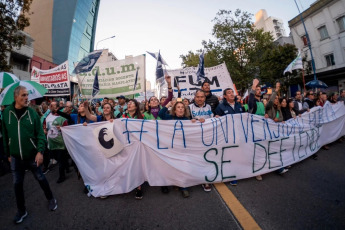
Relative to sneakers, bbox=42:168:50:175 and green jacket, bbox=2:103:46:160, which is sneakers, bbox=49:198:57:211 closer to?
green jacket, bbox=2:103:46:160

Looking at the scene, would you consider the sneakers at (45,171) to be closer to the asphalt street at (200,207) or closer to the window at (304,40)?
the asphalt street at (200,207)

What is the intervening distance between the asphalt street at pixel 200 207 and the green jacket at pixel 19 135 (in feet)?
2.96

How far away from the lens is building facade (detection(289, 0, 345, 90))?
16.4m

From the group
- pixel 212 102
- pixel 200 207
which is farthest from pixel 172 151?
pixel 212 102

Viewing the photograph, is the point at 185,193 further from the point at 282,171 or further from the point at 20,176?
the point at 20,176

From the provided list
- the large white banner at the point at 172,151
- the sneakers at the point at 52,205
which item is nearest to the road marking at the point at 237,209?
the large white banner at the point at 172,151

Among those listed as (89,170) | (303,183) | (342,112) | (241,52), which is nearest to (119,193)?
(89,170)

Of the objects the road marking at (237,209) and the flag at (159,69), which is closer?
the road marking at (237,209)

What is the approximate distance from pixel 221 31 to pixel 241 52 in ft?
8.78

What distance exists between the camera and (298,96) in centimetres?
692

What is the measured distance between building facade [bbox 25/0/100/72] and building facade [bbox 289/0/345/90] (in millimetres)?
38284

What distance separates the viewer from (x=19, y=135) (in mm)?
2453

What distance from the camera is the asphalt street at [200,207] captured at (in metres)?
2.01

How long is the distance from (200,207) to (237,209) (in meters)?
0.49
